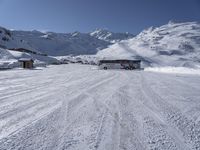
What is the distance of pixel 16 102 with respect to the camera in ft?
27.1

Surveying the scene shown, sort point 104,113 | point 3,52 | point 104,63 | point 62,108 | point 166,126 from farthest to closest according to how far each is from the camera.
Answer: point 3,52 < point 104,63 < point 62,108 < point 104,113 < point 166,126

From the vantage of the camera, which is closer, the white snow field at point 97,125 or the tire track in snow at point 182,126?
the white snow field at point 97,125

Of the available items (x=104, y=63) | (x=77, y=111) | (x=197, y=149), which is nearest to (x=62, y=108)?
(x=77, y=111)

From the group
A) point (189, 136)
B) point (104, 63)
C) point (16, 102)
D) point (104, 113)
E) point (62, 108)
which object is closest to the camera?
point (189, 136)

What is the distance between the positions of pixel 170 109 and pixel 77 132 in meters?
3.98

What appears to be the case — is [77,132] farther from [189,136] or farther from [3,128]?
[189,136]

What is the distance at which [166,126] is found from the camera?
19.0 ft

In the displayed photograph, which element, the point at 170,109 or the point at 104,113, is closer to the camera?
the point at 104,113

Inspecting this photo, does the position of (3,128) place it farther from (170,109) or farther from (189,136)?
(170,109)

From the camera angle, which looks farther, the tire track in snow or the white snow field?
the tire track in snow

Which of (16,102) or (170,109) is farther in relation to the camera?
(16,102)

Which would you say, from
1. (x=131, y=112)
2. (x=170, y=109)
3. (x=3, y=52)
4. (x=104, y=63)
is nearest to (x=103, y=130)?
(x=131, y=112)

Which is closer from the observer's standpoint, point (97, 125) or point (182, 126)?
point (97, 125)

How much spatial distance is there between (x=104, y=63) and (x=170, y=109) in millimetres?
56649
